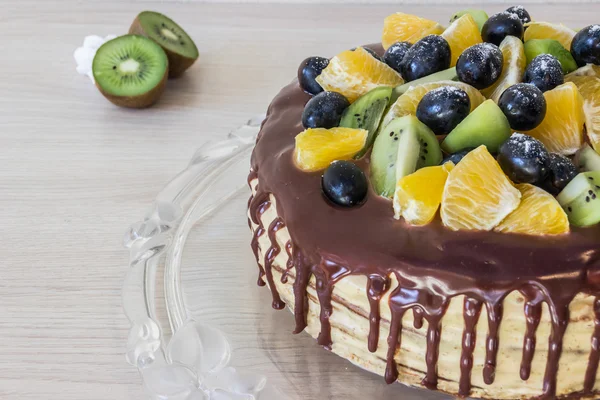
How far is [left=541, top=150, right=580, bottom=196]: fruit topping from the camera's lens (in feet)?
5.23

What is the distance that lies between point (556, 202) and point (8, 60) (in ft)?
10.2

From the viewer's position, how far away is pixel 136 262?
210 cm

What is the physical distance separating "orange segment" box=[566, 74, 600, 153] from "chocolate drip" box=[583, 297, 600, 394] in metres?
0.42

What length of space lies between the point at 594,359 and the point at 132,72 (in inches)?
92.5

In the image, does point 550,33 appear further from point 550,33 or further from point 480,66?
point 480,66

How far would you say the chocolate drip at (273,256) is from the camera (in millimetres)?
1779

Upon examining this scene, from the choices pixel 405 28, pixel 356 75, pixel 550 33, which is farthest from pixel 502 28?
pixel 356 75

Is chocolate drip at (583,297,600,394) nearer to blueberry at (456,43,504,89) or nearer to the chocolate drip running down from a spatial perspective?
the chocolate drip running down

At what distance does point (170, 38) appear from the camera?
3.45 meters

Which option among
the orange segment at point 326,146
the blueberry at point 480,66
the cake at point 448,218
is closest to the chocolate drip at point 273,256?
the cake at point 448,218

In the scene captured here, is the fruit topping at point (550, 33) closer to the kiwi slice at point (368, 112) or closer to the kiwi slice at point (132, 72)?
the kiwi slice at point (368, 112)

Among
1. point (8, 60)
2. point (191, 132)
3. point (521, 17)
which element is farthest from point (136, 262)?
point (8, 60)

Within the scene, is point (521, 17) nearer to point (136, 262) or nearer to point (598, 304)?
point (598, 304)

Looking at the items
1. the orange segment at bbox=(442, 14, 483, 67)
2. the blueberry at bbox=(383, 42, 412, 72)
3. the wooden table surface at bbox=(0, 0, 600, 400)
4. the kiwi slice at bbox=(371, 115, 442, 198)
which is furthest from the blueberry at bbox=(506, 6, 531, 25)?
the wooden table surface at bbox=(0, 0, 600, 400)
